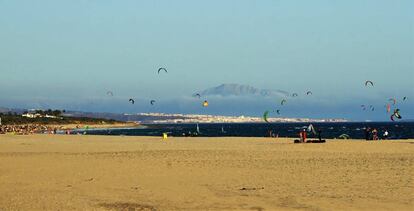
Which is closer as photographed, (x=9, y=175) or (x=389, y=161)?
(x=9, y=175)

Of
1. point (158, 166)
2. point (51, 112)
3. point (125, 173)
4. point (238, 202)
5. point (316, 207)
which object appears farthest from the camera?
point (51, 112)

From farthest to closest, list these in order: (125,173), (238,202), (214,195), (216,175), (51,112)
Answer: (51,112), (125,173), (216,175), (214,195), (238,202)

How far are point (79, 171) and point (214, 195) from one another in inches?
297

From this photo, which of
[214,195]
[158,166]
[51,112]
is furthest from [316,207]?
[51,112]

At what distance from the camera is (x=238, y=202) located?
12164mm

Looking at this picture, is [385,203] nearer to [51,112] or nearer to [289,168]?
[289,168]

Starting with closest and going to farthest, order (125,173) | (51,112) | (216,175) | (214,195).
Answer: (214,195) < (216,175) < (125,173) < (51,112)

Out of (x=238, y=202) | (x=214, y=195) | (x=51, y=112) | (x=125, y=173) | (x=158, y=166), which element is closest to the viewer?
(x=238, y=202)

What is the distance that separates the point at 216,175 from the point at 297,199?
536cm

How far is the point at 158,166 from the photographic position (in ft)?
67.6

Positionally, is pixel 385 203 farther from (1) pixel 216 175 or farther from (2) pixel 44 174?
(2) pixel 44 174

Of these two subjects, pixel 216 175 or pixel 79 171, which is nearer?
pixel 216 175

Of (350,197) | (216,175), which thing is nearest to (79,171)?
(216,175)

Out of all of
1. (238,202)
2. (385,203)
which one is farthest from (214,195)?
(385,203)
